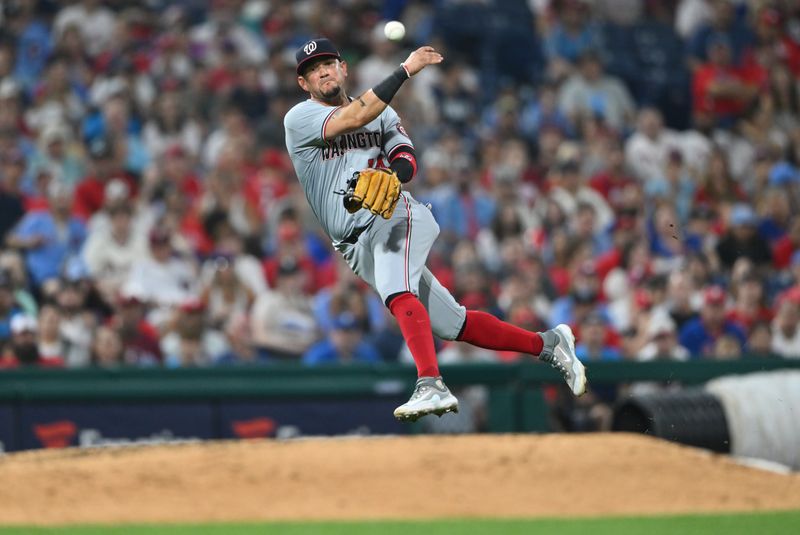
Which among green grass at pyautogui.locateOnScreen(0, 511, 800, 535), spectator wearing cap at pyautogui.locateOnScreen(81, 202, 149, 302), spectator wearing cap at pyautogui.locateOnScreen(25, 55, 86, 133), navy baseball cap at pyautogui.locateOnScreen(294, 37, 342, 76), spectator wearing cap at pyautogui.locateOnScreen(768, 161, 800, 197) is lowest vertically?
green grass at pyautogui.locateOnScreen(0, 511, 800, 535)

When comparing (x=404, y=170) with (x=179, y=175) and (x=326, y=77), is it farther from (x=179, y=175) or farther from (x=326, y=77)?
(x=179, y=175)

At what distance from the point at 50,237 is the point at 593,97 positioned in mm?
6075

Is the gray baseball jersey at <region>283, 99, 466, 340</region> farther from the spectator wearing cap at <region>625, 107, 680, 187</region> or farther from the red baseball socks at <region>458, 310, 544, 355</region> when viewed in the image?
the spectator wearing cap at <region>625, 107, 680, 187</region>

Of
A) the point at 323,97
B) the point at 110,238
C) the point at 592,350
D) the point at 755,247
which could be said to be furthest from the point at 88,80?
the point at 323,97

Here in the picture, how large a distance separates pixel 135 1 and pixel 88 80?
5.00 feet

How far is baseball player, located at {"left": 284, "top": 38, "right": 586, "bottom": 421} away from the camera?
633 centimetres

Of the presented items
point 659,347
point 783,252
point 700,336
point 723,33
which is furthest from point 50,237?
point 723,33

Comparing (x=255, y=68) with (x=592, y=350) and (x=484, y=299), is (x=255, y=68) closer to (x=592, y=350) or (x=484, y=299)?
(x=484, y=299)

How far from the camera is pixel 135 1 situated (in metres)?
14.6

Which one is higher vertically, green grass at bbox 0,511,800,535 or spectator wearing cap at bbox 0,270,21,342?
spectator wearing cap at bbox 0,270,21,342

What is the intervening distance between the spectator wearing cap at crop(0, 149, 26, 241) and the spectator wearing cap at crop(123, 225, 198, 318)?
3.82 ft

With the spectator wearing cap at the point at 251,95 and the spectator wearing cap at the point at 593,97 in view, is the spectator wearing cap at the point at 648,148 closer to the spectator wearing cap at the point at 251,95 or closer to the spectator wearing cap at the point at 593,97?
the spectator wearing cap at the point at 593,97

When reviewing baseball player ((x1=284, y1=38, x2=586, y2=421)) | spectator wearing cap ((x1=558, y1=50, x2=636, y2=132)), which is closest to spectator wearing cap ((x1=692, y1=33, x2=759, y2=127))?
spectator wearing cap ((x1=558, y1=50, x2=636, y2=132))

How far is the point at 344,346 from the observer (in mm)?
11078
